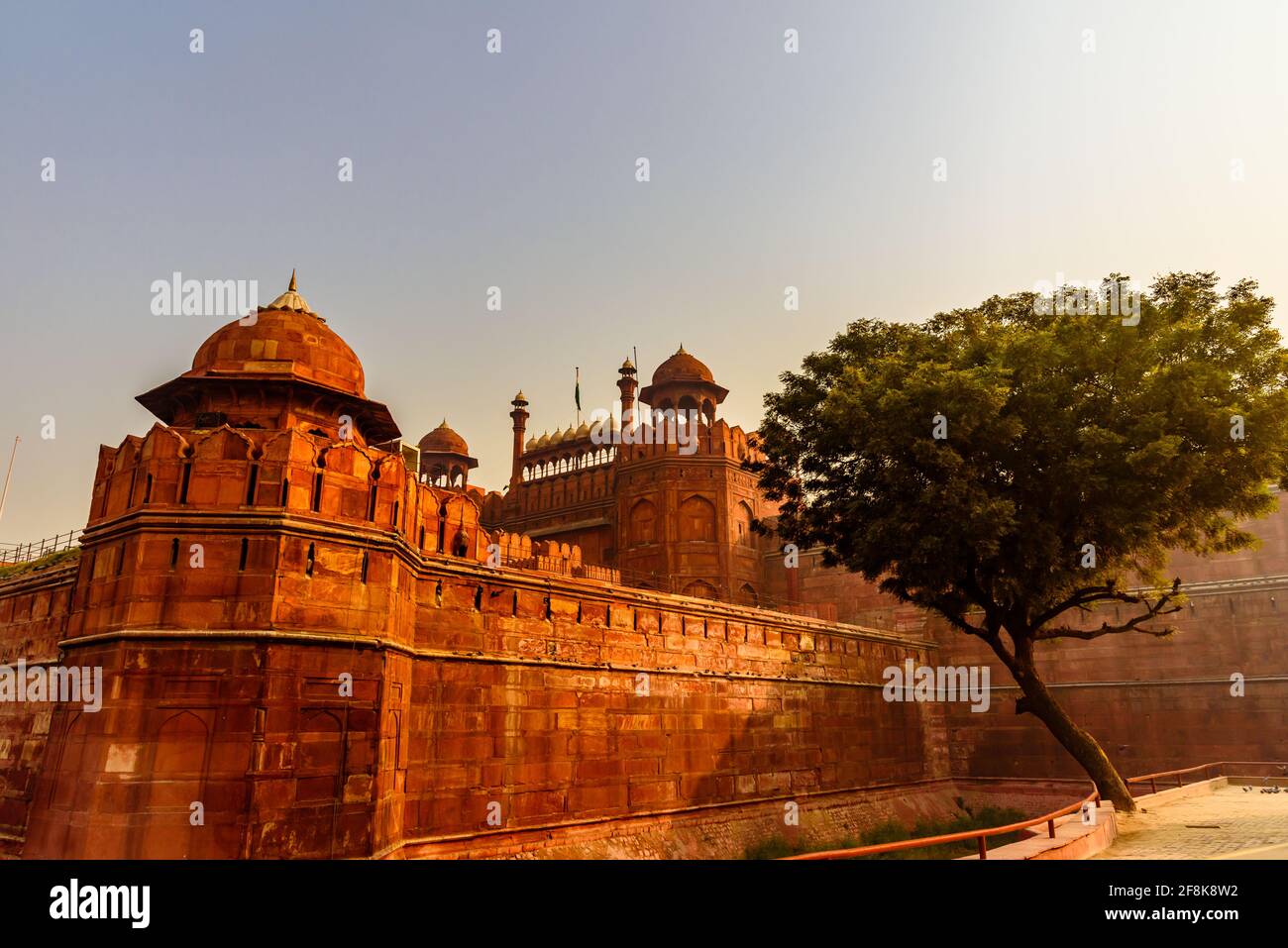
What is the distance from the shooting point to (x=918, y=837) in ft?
69.6

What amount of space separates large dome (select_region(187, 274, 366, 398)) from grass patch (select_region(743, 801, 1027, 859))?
43.2 ft

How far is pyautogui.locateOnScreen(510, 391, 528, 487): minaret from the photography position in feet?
136

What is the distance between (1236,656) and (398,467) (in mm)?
25180

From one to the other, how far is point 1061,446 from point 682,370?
2111 centimetres

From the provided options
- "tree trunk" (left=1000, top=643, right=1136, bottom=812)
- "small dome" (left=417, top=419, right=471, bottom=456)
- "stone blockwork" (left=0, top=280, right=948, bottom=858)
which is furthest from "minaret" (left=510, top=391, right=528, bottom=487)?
"tree trunk" (left=1000, top=643, right=1136, bottom=812)

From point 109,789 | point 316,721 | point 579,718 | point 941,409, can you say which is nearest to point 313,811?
point 316,721

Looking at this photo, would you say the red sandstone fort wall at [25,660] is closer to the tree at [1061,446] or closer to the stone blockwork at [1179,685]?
the tree at [1061,446]

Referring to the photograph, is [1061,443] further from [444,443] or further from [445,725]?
[444,443]

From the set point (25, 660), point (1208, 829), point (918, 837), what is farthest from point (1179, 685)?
point (25, 660)

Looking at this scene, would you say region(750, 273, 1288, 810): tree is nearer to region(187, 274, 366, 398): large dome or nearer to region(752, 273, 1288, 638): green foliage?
region(752, 273, 1288, 638): green foliage

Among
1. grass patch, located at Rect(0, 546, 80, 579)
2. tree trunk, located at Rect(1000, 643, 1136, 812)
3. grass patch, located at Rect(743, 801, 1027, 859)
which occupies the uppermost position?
grass patch, located at Rect(0, 546, 80, 579)

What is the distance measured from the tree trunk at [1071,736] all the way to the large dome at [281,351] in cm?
1575
